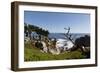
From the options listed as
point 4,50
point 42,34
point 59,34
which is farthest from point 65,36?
point 4,50

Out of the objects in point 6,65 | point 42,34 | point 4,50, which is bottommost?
point 6,65

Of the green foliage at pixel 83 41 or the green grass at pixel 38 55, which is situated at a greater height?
the green foliage at pixel 83 41

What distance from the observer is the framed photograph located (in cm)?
187

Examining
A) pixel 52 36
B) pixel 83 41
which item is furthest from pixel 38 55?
pixel 83 41

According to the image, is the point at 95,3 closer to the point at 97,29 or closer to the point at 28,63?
the point at 97,29

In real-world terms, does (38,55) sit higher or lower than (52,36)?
lower

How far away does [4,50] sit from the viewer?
6.10 feet

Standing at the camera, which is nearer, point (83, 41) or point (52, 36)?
point (52, 36)

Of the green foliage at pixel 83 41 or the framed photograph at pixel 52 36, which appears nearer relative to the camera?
the framed photograph at pixel 52 36

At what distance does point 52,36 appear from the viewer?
6.51 feet

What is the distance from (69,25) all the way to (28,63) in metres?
0.47

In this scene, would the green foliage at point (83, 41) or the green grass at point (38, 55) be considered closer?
the green grass at point (38, 55)

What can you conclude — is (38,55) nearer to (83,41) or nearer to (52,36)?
(52,36)

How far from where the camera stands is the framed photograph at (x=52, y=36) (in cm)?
187
